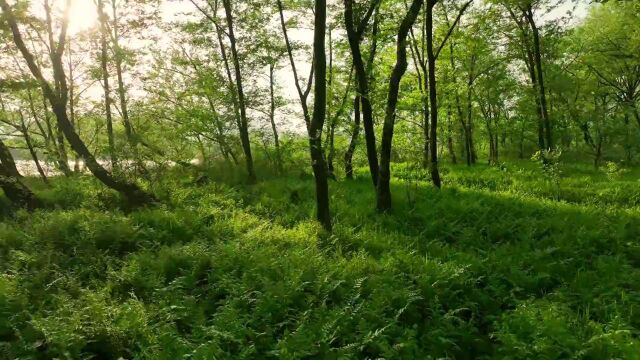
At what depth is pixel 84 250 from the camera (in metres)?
9.19

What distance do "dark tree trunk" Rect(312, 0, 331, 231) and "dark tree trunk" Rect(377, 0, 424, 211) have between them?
92.6 inches

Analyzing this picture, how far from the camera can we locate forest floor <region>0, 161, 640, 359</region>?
18.7 feet

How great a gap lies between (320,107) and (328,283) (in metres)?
4.74

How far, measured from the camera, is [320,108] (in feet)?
34.8

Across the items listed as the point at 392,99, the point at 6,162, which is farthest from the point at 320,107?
the point at 6,162

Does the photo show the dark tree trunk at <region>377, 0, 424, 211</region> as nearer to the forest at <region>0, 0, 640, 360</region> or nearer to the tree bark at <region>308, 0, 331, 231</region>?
the forest at <region>0, 0, 640, 360</region>

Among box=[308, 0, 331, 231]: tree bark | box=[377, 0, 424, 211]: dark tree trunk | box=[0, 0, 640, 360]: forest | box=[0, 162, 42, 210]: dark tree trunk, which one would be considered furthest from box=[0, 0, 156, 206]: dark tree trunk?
box=[377, 0, 424, 211]: dark tree trunk

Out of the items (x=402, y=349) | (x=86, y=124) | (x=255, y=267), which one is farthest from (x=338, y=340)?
(x=86, y=124)

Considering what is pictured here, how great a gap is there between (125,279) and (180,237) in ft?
9.94

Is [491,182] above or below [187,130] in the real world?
below

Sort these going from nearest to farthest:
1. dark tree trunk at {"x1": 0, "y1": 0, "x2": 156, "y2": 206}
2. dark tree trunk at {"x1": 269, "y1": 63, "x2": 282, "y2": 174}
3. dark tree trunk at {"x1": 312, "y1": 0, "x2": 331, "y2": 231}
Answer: dark tree trunk at {"x1": 312, "y1": 0, "x2": 331, "y2": 231} < dark tree trunk at {"x1": 0, "y1": 0, "x2": 156, "y2": 206} < dark tree trunk at {"x1": 269, "y1": 63, "x2": 282, "y2": 174}

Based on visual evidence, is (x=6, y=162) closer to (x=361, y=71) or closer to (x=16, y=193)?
(x=16, y=193)

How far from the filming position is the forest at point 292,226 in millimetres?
5965

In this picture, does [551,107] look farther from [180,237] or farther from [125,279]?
[125,279]
